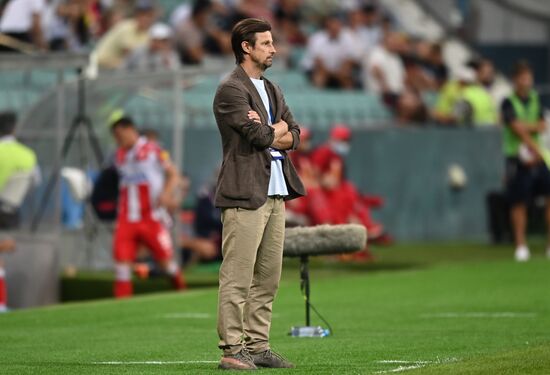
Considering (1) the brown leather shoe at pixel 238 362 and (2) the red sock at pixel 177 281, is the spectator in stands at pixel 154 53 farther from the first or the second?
(1) the brown leather shoe at pixel 238 362

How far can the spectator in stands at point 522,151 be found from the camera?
71.6ft

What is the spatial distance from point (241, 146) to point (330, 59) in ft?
64.8

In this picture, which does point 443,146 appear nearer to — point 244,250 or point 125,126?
point 125,126

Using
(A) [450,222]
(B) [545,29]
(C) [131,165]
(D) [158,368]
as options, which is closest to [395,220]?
(A) [450,222]

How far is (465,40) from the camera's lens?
3409cm

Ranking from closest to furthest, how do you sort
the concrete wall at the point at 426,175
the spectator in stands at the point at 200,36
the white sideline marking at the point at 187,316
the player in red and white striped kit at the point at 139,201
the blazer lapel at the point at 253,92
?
the blazer lapel at the point at 253,92
the white sideline marking at the point at 187,316
the player in red and white striped kit at the point at 139,201
the spectator in stands at the point at 200,36
the concrete wall at the point at 426,175

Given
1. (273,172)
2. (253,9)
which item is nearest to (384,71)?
(253,9)

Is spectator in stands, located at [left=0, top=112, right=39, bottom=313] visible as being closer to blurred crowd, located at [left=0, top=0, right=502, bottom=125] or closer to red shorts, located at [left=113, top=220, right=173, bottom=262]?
red shorts, located at [left=113, top=220, right=173, bottom=262]

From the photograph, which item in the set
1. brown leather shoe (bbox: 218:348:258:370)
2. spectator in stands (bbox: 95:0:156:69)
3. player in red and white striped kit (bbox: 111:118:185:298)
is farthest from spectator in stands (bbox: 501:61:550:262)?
brown leather shoe (bbox: 218:348:258:370)

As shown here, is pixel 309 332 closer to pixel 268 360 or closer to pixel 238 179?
pixel 268 360

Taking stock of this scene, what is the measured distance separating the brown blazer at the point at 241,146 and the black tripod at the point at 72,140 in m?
11.4

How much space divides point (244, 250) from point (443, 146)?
1899 cm

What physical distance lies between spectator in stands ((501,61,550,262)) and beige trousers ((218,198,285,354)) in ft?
39.5

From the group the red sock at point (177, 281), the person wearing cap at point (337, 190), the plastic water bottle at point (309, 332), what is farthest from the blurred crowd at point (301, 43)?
the plastic water bottle at point (309, 332)
